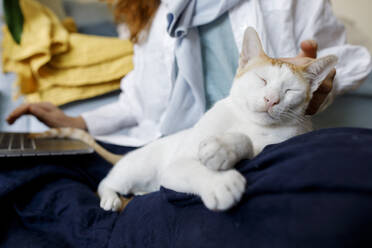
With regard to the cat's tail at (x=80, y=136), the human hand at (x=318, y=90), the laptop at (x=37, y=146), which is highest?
the human hand at (x=318, y=90)

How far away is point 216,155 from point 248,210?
0.08 meters

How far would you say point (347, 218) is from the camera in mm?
282

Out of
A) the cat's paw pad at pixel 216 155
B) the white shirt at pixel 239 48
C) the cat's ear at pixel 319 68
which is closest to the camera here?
the cat's paw pad at pixel 216 155

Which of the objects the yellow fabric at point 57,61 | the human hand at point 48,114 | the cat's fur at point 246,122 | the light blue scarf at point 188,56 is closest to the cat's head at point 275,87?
the cat's fur at point 246,122

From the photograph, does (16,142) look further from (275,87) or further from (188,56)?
(275,87)

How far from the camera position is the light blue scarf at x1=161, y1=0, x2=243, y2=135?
0.79 metres

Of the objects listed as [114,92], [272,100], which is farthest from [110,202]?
[114,92]

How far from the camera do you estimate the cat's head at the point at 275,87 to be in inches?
19.2

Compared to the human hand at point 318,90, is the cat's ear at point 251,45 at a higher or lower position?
higher

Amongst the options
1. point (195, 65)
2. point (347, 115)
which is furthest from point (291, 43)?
point (347, 115)

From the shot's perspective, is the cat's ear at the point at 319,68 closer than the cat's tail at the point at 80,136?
Yes

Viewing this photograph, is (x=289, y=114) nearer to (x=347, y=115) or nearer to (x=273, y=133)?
(x=273, y=133)

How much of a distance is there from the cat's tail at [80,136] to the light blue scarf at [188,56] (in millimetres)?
187

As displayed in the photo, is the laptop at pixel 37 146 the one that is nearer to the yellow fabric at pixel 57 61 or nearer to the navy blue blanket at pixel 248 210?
the navy blue blanket at pixel 248 210
